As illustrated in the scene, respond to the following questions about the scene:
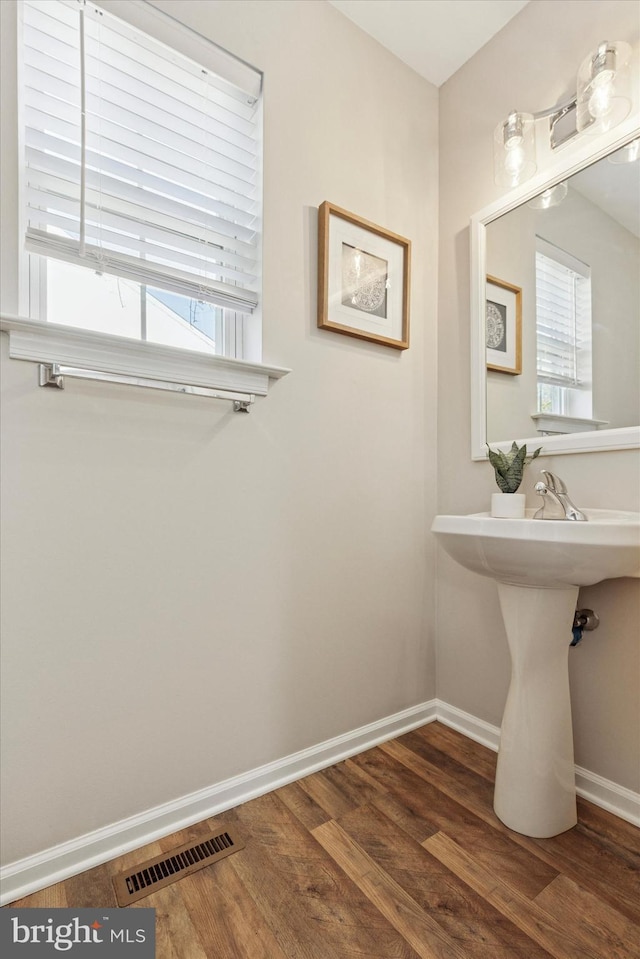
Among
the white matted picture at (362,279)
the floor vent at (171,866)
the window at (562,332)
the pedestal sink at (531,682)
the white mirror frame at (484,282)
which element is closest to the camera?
the floor vent at (171,866)

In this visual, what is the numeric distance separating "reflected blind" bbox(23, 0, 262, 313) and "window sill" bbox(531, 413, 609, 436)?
0.96 m

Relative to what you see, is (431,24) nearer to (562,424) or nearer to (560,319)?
(560,319)

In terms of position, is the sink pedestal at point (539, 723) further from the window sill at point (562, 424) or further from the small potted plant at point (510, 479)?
the window sill at point (562, 424)

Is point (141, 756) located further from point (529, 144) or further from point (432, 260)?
point (529, 144)

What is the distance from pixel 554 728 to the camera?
1241mm

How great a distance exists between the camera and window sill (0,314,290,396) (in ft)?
3.40

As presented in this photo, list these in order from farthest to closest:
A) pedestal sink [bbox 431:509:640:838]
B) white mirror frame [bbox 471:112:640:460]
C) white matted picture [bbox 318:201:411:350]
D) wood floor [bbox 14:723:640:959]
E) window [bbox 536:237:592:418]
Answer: white matted picture [bbox 318:201:411:350]
window [bbox 536:237:592:418]
white mirror frame [bbox 471:112:640:460]
pedestal sink [bbox 431:509:640:838]
wood floor [bbox 14:723:640:959]

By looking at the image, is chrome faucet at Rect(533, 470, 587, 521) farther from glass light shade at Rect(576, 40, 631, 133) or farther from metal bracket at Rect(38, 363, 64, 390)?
metal bracket at Rect(38, 363, 64, 390)

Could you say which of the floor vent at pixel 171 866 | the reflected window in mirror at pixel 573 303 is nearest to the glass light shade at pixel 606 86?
the reflected window in mirror at pixel 573 303

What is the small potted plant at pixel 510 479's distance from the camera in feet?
4.82

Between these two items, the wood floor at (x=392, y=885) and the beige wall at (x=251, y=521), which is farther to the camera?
the beige wall at (x=251, y=521)

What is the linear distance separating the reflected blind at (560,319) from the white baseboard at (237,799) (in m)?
1.18

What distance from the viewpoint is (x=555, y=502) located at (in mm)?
1411

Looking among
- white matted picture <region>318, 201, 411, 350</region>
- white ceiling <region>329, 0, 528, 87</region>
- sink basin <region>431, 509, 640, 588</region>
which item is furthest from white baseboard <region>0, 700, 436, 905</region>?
white ceiling <region>329, 0, 528, 87</region>
